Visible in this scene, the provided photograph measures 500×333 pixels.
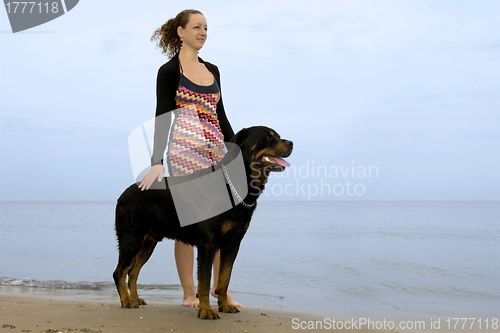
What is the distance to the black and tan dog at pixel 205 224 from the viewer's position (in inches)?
148

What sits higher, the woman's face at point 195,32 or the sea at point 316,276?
the woman's face at point 195,32

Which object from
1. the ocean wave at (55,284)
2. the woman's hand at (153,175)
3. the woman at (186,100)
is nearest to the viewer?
the woman's hand at (153,175)

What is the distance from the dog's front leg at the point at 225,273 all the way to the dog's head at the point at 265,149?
0.71m

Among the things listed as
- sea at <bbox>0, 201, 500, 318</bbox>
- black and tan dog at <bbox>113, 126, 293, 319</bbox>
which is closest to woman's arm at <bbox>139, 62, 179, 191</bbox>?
black and tan dog at <bbox>113, 126, 293, 319</bbox>

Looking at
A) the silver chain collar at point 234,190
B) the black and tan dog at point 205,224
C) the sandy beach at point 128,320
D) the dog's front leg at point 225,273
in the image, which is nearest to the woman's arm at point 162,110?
the black and tan dog at point 205,224

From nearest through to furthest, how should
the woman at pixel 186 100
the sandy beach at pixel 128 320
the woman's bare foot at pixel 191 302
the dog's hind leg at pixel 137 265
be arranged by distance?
the sandy beach at pixel 128 320 → the woman at pixel 186 100 → the dog's hind leg at pixel 137 265 → the woman's bare foot at pixel 191 302

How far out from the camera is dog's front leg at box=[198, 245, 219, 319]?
147 inches

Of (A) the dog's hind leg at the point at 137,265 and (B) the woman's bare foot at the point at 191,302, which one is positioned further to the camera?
(B) the woman's bare foot at the point at 191,302

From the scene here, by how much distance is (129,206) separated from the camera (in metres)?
4.14

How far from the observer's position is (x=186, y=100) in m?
4.08

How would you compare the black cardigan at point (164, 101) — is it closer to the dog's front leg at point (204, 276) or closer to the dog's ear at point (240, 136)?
the dog's ear at point (240, 136)

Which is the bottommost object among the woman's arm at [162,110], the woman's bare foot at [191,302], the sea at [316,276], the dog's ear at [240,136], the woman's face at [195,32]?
the sea at [316,276]

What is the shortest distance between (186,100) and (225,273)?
146 centimetres

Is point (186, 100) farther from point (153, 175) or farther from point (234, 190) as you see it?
point (234, 190)
